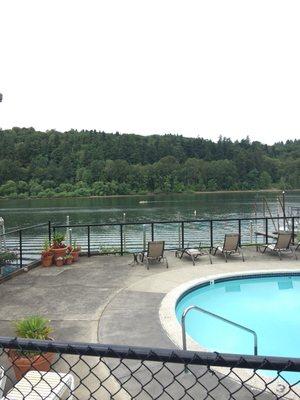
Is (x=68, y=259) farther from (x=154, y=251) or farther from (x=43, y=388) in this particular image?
(x=43, y=388)

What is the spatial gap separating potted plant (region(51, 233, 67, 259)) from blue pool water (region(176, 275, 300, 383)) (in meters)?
4.39

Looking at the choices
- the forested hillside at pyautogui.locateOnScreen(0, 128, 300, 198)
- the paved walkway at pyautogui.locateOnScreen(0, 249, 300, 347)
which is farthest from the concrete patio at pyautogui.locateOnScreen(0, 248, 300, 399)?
the forested hillside at pyautogui.locateOnScreen(0, 128, 300, 198)

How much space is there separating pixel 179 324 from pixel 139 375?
1.98m

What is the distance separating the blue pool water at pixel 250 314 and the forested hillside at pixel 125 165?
330 ft

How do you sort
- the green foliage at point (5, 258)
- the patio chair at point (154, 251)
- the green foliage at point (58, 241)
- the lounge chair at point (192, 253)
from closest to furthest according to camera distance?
the green foliage at point (5, 258), the patio chair at point (154, 251), the lounge chair at point (192, 253), the green foliage at point (58, 241)

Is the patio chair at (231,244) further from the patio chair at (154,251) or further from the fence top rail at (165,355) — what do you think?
the fence top rail at (165,355)

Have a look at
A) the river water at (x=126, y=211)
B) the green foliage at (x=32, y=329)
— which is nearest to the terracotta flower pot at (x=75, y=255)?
the green foliage at (x=32, y=329)

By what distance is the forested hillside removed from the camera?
361 feet

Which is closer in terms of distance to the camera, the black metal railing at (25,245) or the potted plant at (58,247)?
the black metal railing at (25,245)

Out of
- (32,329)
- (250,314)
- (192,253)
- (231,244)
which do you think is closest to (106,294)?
(250,314)

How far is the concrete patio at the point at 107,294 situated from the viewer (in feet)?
21.5

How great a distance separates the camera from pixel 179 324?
697 centimetres

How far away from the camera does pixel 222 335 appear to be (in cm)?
808

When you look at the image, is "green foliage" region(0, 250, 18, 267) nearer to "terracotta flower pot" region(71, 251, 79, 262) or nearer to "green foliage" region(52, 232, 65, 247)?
"green foliage" region(52, 232, 65, 247)
